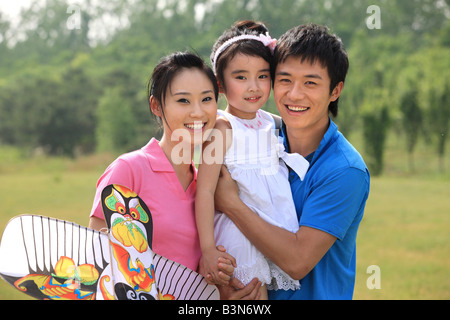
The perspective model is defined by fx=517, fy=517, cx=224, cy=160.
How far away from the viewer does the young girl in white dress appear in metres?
1.81

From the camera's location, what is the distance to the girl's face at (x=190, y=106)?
1.78 metres

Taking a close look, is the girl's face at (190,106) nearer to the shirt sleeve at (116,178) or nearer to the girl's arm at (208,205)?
the girl's arm at (208,205)

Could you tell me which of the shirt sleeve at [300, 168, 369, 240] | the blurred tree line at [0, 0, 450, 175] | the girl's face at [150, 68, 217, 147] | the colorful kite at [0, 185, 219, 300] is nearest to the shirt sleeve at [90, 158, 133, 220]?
the colorful kite at [0, 185, 219, 300]

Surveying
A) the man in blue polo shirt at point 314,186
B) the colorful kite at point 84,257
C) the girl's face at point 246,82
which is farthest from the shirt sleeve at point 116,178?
the girl's face at point 246,82

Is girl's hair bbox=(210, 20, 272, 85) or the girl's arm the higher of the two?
girl's hair bbox=(210, 20, 272, 85)

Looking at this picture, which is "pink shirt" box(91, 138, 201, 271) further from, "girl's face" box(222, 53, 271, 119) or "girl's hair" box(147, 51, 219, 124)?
"girl's face" box(222, 53, 271, 119)

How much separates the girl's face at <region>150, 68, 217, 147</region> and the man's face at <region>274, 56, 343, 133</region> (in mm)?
281

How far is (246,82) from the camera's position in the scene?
6.37 feet

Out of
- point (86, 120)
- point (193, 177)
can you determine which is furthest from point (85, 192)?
point (193, 177)

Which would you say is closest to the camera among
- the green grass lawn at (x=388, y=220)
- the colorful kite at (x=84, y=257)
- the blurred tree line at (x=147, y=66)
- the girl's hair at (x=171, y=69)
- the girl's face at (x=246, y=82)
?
the colorful kite at (x=84, y=257)

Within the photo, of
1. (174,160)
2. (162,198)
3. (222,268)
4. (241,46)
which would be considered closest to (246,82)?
(241,46)

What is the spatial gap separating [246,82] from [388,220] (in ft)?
36.3

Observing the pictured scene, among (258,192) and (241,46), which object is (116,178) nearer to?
(258,192)
